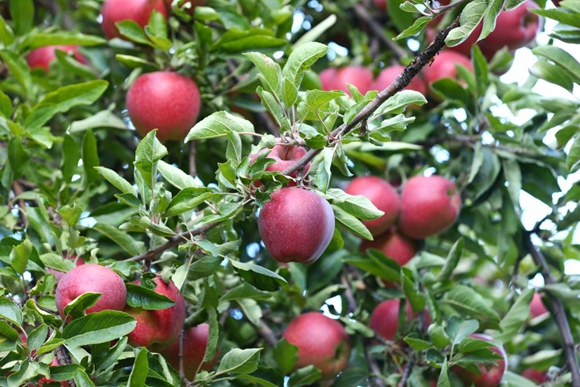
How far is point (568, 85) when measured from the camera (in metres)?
1.46

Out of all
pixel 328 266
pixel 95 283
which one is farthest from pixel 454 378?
pixel 95 283

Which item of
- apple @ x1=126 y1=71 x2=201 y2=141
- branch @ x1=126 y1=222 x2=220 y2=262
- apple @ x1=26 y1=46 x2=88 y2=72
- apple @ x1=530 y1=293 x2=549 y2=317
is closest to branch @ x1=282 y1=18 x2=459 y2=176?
branch @ x1=126 y1=222 x2=220 y2=262

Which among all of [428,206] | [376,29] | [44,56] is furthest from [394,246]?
[44,56]

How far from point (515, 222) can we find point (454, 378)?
44cm

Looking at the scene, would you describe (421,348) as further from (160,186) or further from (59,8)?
(59,8)

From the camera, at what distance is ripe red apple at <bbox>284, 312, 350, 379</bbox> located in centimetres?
153

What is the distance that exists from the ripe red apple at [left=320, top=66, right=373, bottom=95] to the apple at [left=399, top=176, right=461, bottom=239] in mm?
274

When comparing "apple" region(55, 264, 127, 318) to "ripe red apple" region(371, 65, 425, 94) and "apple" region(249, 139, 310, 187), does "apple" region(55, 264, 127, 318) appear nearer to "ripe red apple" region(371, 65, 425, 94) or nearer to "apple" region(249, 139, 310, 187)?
"apple" region(249, 139, 310, 187)

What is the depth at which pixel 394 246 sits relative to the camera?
177cm

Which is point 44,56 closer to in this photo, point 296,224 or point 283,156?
point 283,156

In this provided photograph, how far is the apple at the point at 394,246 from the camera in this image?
1.76 m

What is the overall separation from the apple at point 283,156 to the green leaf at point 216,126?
0.18 ft

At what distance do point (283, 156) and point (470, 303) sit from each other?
519 mm

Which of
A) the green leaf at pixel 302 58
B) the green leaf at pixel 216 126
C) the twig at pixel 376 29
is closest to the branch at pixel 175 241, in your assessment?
the green leaf at pixel 216 126
